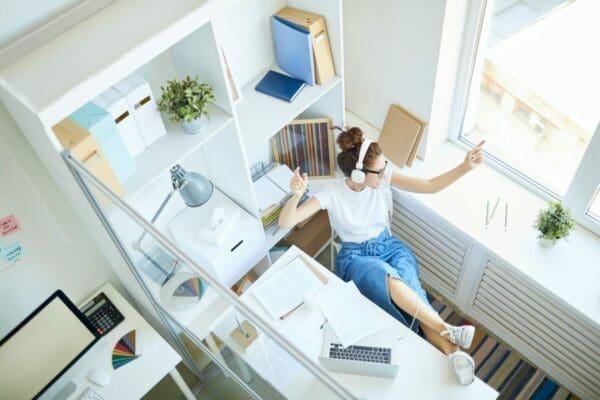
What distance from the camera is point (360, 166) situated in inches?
97.8

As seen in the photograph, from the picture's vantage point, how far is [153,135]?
207 cm

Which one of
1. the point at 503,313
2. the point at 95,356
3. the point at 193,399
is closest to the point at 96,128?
the point at 95,356

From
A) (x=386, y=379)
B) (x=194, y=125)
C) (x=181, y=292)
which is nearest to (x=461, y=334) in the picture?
(x=386, y=379)

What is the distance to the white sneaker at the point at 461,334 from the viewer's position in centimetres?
231

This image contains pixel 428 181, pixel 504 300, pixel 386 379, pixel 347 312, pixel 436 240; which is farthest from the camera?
pixel 436 240

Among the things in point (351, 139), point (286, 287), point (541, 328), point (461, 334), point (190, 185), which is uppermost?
point (190, 185)

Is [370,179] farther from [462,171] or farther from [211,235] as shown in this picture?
[211,235]

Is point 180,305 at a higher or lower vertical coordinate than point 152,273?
lower

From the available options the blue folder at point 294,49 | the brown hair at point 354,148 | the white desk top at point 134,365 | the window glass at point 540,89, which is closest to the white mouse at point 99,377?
the white desk top at point 134,365

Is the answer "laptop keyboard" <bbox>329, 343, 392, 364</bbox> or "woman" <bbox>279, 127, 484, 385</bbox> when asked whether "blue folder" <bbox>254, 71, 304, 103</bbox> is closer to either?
"woman" <bbox>279, 127, 484, 385</bbox>

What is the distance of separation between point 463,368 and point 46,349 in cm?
152

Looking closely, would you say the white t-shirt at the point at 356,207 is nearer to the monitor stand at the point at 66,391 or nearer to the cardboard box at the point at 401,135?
the cardboard box at the point at 401,135

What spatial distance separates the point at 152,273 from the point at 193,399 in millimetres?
795

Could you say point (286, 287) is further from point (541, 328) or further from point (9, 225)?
point (541, 328)
